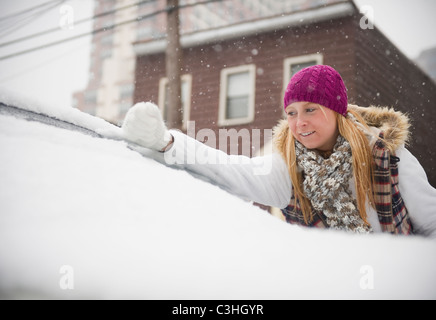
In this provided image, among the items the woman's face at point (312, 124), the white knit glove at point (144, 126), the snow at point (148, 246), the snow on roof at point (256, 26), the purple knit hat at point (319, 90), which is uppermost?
the snow on roof at point (256, 26)

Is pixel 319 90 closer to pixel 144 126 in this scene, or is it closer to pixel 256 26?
pixel 144 126

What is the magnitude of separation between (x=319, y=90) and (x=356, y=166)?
33cm

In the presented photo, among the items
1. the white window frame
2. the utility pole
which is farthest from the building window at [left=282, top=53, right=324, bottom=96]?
the utility pole

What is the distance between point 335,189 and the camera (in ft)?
4.42

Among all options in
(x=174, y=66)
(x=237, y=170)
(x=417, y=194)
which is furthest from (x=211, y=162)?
(x=174, y=66)

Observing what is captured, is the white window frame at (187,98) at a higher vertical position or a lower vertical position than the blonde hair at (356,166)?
higher

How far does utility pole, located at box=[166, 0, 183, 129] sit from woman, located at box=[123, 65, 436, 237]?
376 centimetres

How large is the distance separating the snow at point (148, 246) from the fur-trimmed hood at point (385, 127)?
74 cm

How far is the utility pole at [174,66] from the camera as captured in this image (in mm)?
5148

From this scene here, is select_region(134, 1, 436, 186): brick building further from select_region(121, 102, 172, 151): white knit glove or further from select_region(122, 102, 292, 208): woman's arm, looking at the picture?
select_region(121, 102, 172, 151): white knit glove

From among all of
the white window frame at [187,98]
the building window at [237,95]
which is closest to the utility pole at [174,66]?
the building window at [237,95]

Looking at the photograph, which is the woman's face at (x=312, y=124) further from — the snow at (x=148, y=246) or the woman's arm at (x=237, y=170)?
the snow at (x=148, y=246)

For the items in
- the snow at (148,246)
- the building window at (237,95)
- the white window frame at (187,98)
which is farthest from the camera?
the white window frame at (187,98)

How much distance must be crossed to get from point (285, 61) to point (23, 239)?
718 cm
